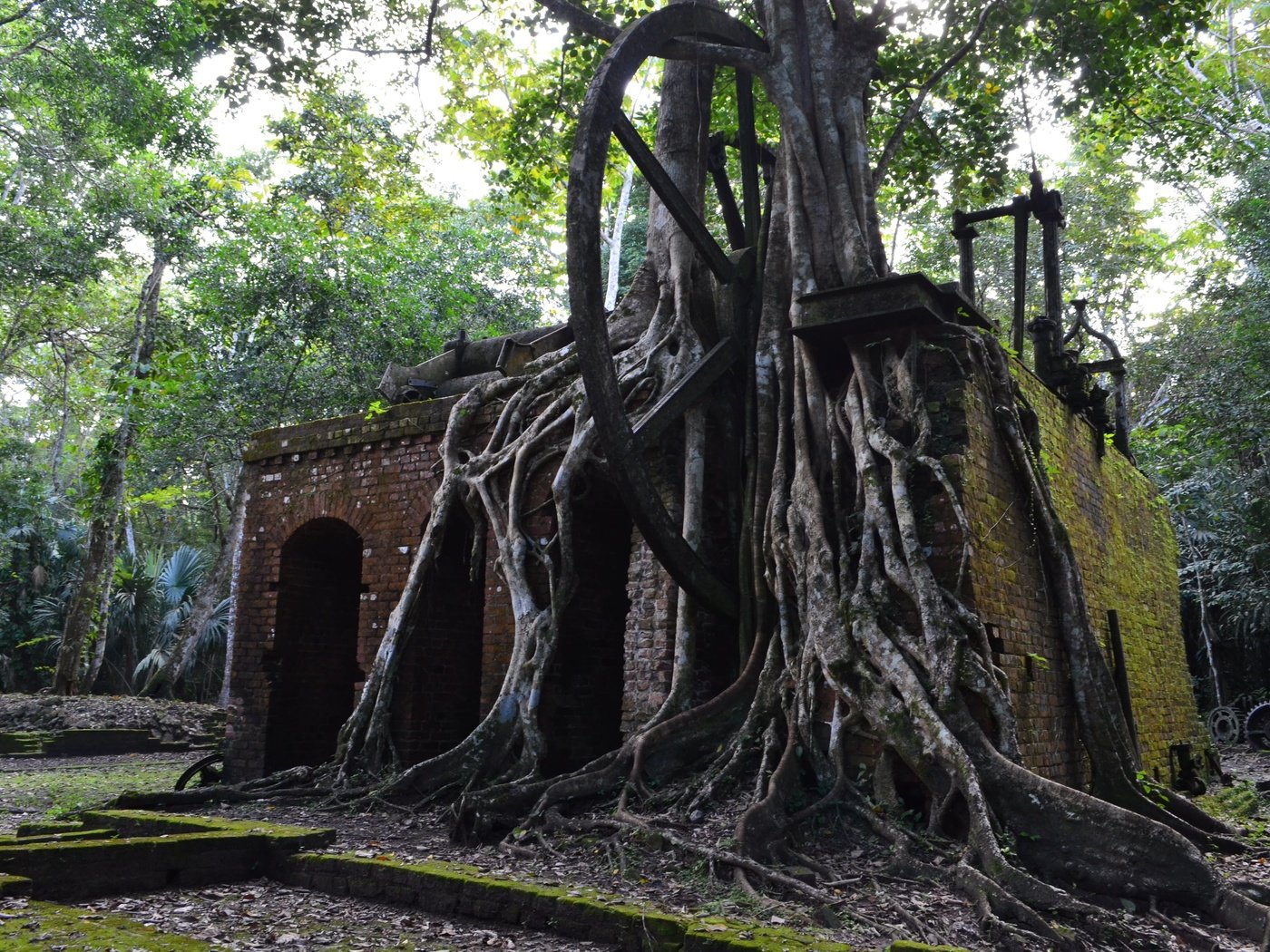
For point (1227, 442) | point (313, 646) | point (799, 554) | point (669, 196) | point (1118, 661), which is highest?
point (1227, 442)

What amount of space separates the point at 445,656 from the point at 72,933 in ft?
16.6

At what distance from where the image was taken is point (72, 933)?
3.53 m

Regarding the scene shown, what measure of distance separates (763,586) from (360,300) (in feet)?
33.3

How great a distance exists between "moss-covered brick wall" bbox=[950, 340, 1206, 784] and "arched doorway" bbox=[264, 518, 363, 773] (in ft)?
19.2

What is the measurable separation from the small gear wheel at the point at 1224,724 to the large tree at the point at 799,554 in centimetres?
1160

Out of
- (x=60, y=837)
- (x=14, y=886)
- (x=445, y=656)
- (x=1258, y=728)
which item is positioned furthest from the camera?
(x=1258, y=728)

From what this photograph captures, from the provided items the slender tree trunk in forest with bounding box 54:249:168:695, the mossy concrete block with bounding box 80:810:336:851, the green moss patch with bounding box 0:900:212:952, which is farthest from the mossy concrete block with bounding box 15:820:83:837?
the slender tree trunk in forest with bounding box 54:249:168:695

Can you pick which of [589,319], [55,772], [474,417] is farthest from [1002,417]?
[55,772]

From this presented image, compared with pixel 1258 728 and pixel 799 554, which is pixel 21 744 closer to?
pixel 799 554

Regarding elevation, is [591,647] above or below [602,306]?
below

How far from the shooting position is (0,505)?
65.1ft

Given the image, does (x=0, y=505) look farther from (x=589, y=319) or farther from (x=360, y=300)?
(x=589, y=319)

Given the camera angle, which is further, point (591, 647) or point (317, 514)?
point (317, 514)

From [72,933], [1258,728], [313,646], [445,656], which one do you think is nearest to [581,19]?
[445,656]
